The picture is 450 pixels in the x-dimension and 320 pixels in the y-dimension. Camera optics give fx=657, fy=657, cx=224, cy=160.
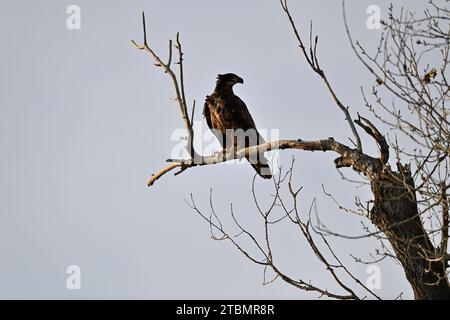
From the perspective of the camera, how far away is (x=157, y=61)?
493 centimetres

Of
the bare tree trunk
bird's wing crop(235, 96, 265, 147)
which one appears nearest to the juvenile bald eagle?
bird's wing crop(235, 96, 265, 147)

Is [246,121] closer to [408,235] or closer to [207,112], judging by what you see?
[207,112]

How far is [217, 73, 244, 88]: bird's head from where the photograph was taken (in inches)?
332

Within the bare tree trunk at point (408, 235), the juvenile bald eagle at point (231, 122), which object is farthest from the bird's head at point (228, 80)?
the bare tree trunk at point (408, 235)

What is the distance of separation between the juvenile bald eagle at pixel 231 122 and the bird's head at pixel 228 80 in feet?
0.30

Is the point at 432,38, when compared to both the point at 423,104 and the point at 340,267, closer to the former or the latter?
the point at 423,104

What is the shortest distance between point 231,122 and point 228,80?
2.34ft

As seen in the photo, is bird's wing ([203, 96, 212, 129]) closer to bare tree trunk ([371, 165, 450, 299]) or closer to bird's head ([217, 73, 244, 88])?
bird's head ([217, 73, 244, 88])

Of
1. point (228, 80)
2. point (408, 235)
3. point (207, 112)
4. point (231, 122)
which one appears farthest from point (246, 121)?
point (408, 235)

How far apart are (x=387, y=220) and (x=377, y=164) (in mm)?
407

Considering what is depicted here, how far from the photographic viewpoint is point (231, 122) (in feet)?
26.4

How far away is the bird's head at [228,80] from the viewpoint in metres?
8.45

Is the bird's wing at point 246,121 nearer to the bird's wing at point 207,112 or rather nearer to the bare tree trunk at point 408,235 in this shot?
the bird's wing at point 207,112
